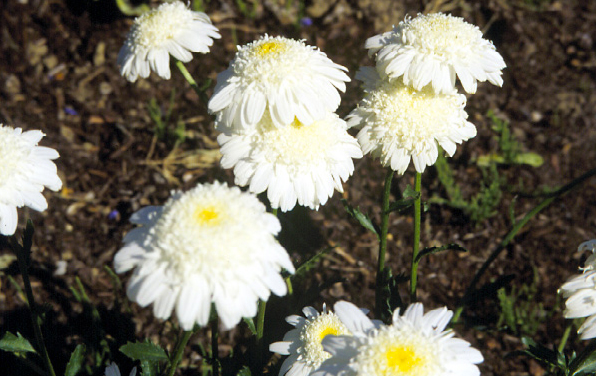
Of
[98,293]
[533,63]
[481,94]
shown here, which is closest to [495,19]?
[533,63]

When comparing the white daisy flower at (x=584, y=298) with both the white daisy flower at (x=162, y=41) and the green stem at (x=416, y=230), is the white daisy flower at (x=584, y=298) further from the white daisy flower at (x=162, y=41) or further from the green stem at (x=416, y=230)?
the white daisy flower at (x=162, y=41)

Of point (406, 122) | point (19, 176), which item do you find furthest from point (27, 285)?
point (406, 122)

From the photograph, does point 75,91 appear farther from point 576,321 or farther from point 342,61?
point 576,321

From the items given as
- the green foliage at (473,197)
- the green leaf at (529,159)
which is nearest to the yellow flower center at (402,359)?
the green foliage at (473,197)

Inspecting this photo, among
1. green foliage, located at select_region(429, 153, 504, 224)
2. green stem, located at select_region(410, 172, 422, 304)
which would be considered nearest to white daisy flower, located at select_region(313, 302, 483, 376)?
green stem, located at select_region(410, 172, 422, 304)

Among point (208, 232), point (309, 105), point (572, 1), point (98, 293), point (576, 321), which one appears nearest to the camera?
point (208, 232)

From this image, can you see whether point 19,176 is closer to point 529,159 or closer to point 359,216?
point 359,216
